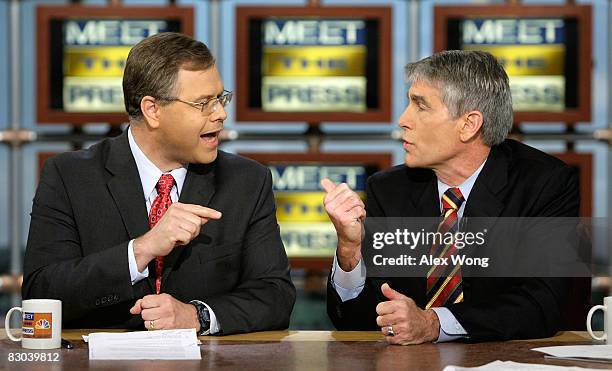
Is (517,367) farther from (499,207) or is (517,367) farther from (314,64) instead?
(314,64)

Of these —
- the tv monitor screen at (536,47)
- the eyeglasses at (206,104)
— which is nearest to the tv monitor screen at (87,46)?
the tv monitor screen at (536,47)

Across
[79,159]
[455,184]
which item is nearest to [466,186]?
[455,184]

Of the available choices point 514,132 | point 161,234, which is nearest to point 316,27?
point 514,132

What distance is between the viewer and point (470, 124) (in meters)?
3.05

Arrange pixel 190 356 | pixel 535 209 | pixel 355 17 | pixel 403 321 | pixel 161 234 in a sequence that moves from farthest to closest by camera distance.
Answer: pixel 355 17
pixel 535 209
pixel 161 234
pixel 403 321
pixel 190 356

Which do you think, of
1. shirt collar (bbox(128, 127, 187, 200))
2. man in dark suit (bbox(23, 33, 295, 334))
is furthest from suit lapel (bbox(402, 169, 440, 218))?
shirt collar (bbox(128, 127, 187, 200))

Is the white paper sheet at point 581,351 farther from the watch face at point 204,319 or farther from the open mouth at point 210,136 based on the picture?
the open mouth at point 210,136

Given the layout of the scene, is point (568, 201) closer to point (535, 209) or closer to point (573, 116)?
point (535, 209)

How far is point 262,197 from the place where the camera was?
304cm

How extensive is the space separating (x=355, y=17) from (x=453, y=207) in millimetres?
2147

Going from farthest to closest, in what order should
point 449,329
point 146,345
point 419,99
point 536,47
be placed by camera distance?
point 536,47 < point 419,99 < point 449,329 < point 146,345

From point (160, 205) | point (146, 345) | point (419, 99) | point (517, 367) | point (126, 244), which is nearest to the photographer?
point (517, 367)

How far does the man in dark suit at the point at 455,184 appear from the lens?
2824 mm

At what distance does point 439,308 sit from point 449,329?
0.23 feet
